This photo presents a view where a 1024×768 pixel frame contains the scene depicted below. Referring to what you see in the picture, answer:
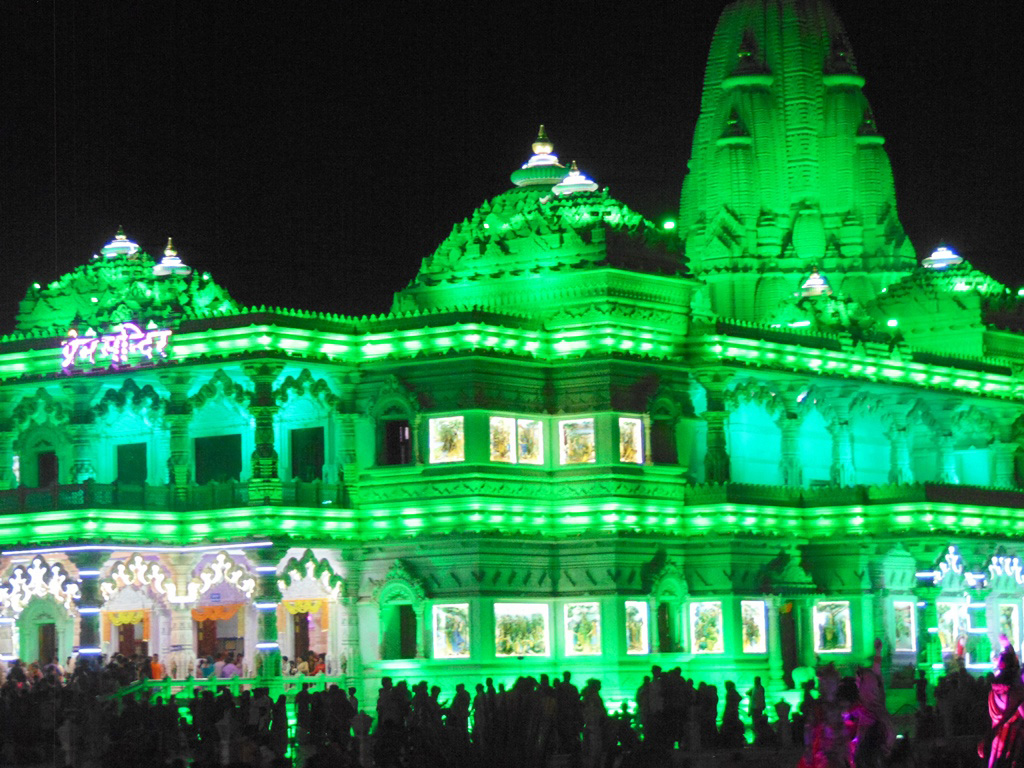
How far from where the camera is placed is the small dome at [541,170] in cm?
6169

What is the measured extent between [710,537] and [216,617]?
1293 centimetres

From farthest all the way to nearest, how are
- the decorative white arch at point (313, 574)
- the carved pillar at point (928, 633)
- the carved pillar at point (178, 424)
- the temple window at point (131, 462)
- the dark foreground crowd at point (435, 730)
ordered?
the carved pillar at point (928, 633), the temple window at point (131, 462), the carved pillar at point (178, 424), the decorative white arch at point (313, 574), the dark foreground crowd at point (435, 730)

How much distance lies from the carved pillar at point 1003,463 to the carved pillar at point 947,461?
→ 1.76m

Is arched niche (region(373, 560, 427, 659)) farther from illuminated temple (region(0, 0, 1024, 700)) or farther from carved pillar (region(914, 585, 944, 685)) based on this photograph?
carved pillar (region(914, 585, 944, 685))

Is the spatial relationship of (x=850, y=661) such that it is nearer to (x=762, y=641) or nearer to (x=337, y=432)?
(x=762, y=641)

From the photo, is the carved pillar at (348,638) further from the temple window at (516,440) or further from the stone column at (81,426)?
the stone column at (81,426)

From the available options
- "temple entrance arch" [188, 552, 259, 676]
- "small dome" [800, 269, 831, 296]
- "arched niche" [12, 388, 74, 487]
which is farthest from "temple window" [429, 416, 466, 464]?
"small dome" [800, 269, 831, 296]

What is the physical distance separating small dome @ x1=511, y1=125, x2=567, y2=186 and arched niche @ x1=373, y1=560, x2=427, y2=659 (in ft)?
39.4

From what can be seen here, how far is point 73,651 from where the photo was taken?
53.4 m

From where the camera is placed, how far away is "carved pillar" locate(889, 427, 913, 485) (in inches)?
2598

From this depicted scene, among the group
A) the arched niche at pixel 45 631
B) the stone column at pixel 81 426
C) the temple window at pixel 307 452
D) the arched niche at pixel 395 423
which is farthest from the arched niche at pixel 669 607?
the stone column at pixel 81 426

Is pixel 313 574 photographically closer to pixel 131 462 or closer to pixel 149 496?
pixel 149 496

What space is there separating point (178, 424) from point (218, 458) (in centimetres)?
334

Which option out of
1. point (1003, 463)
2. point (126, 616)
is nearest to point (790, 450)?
point (1003, 463)
